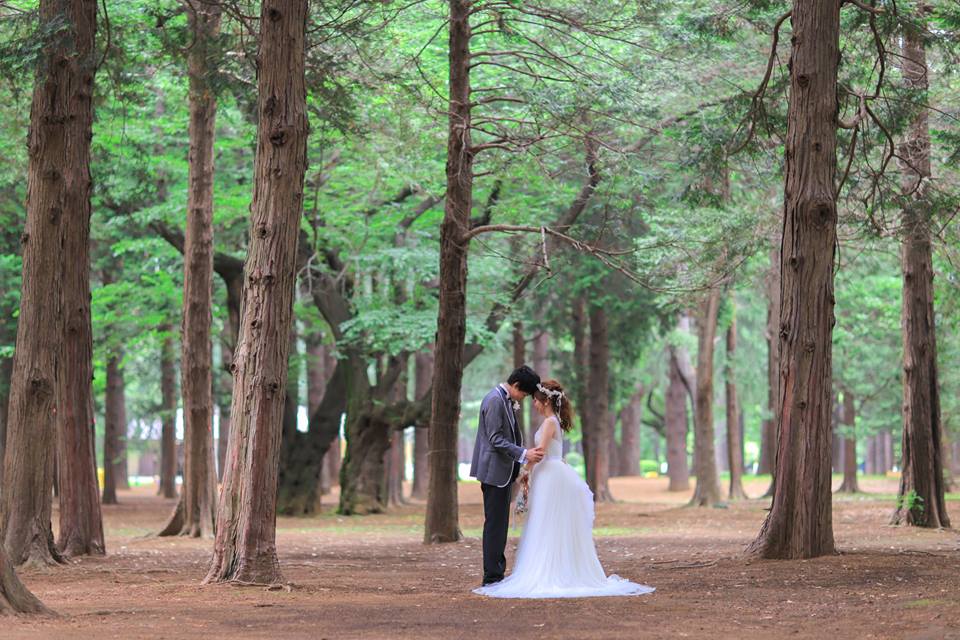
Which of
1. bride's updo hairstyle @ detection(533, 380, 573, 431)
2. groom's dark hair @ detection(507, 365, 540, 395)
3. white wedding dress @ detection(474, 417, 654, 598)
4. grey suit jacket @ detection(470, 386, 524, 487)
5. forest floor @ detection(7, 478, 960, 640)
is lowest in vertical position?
forest floor @ detection(7, 478, 960, 640)

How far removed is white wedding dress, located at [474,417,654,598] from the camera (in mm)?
10422

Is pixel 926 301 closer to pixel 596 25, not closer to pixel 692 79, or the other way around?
pixel 692 79

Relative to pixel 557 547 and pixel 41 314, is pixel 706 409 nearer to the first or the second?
pixel 557 547

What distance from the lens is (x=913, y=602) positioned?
30.1 feet

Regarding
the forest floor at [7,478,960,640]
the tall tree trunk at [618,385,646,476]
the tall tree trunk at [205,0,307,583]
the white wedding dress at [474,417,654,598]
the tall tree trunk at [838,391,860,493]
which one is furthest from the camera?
the tall tree trunk at [618,385,646,476]

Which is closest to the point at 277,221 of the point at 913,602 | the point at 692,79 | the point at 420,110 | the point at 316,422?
the point at 913,602

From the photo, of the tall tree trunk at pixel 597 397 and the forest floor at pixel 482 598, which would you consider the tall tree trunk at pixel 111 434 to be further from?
the forest floor at pixel 482 598

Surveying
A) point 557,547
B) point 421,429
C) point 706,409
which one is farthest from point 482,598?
point 421,429

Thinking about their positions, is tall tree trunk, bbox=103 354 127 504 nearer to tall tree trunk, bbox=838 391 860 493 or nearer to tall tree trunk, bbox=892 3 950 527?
tall tree trunk, bbox=838 391 860 493

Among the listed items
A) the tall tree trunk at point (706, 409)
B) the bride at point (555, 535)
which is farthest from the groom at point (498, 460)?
the tall tree trunk at point (706, 409)

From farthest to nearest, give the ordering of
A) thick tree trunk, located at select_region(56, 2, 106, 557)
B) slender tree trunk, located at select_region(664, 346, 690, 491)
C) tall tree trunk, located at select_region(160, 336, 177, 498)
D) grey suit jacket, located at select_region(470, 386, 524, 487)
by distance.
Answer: slender tree trunk, located at select_region(664, 346, 690, 491) < tall tree trunk, located at select_region(160, 336, 177, 498) < thick tree trunk, located at select_region(56, 2, 106, 557) < grey suit jacket, located at select_region(470, 386, 524, 487)

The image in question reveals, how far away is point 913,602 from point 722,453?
69.5 meters

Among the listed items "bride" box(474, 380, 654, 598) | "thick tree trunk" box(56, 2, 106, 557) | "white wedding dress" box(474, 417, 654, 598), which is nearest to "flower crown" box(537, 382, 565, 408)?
"bride" box(474, 380, 654, 598)

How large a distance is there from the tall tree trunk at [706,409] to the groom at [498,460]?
1682 cm
